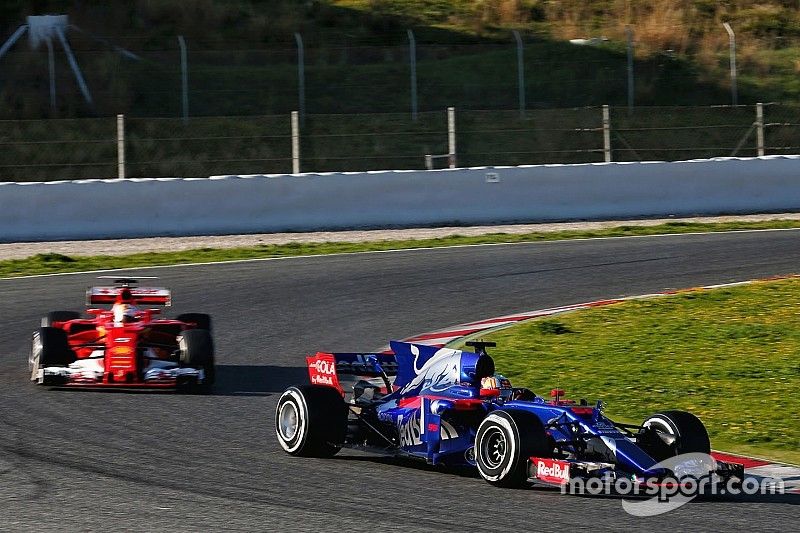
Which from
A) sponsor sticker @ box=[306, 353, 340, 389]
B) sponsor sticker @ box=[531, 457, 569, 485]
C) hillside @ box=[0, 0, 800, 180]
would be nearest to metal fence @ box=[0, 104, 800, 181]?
hillside @ box=[0, 0, 800, 180]

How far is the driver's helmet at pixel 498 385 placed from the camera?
7117mm

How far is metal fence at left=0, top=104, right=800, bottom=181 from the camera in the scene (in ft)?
80.8

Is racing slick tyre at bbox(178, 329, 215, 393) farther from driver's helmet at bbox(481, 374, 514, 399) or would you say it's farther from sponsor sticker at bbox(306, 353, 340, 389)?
driver's helmet at bbox(481, 374, 514, 399)

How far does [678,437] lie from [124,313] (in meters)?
5.03

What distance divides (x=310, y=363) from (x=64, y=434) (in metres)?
1.61

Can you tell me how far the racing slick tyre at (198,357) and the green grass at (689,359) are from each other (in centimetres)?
233

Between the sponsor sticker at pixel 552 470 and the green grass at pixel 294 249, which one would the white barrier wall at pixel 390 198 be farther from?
the sponsor sticker at pixel 552 470

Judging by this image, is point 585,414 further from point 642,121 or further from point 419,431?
point 642,121

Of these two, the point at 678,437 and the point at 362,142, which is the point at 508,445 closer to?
the point at 678,437

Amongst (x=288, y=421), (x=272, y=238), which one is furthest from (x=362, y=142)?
(x=288, y=421)

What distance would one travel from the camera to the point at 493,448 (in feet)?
21.9

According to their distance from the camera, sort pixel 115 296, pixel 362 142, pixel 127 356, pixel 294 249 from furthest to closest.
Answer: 1. pixel 362 142
2. pixel 294 249
3. pixel 115 296
4. pixel 127 356

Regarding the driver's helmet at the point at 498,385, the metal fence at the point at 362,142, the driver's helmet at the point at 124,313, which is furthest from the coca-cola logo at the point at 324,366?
the metal fence at the point at 362,142

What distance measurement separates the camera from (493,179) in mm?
20141
